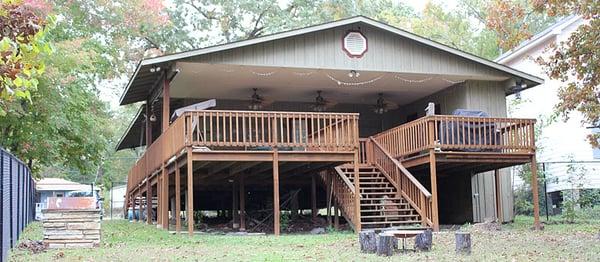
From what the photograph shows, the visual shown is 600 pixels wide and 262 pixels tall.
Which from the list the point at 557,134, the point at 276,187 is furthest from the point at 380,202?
the point at 557,134

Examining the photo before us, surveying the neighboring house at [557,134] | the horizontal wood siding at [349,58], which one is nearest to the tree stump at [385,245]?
the horizontal wood siding at [349,58]

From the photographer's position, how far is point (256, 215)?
20.5m

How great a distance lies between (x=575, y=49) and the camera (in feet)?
40.7

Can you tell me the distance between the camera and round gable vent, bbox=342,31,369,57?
57.1 feet

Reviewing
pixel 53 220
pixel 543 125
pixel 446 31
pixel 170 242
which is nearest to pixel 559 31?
pixel 543 125

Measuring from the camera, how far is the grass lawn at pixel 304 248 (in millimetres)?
10141

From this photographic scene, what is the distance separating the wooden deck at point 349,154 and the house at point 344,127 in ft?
0.10

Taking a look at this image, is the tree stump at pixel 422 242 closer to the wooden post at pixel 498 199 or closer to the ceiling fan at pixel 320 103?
the wooden post at pixel 498 199

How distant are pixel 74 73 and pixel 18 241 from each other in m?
9.27

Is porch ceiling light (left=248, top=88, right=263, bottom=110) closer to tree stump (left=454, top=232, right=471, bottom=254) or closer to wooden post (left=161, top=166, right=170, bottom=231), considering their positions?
wooden post (left=161, top=166, right=170, bottom=231)

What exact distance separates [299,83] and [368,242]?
29.5ft

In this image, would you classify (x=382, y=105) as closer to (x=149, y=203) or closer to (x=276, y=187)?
(x=276, y=187)

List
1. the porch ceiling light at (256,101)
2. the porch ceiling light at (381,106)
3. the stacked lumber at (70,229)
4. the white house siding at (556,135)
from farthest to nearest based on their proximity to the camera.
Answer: the white house siding at (556,135) → the porch ceiling light at (381,106) → the porch ceiling light at (256,101) → the stacked lumber at (70,229)

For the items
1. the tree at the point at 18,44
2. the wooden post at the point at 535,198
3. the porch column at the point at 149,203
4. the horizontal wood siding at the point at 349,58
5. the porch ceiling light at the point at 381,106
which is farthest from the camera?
the porch ceiling light at the point at 381,106
